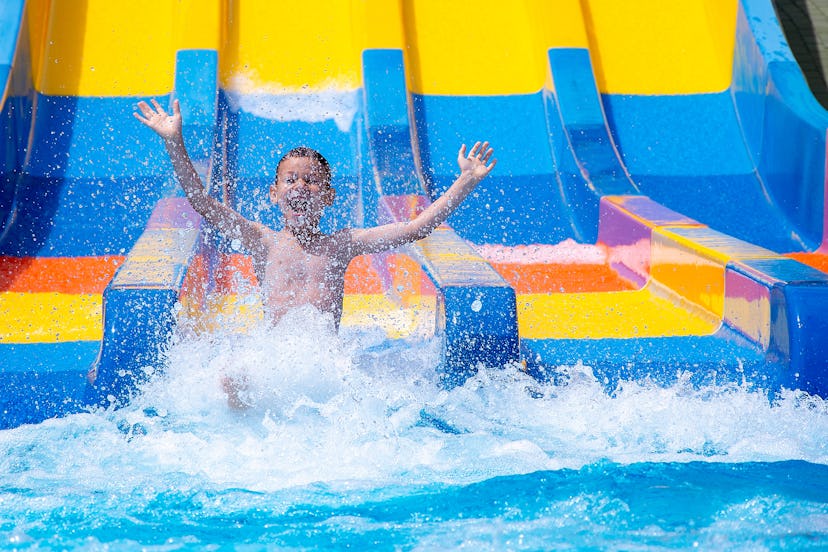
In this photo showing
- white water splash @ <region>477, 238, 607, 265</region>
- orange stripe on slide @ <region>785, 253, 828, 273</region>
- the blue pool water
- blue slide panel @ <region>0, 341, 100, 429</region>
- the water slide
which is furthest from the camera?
white water splash @ <region>477, 238, 607, 265</region>

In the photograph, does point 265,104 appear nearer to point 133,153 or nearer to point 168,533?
point 133,153

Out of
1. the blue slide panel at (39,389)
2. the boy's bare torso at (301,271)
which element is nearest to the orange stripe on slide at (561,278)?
the boy's bare torso at (301,271)

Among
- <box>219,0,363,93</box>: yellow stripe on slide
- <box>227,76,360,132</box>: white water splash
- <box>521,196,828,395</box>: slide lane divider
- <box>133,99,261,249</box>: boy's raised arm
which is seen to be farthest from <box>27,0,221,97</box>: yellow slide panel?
<box>521,196,828,395</box>: slide lane divider

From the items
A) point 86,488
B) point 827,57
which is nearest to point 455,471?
point 86,488

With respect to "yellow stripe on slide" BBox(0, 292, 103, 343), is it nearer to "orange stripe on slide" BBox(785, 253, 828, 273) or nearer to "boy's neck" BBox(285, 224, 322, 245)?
"boy's neck" BBox(285, 224, 322, 245)

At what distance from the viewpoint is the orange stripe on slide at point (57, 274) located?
4.28 metres

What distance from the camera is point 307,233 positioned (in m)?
3.74

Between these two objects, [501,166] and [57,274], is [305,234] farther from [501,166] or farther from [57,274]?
[501,166]

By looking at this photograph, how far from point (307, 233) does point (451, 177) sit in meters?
1.73

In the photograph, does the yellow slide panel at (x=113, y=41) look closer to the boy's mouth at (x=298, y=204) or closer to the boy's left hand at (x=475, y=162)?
the boy's mouth at (x=298, y=204)

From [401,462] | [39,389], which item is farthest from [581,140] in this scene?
[39,389]

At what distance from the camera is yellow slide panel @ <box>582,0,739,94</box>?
5.90 metres

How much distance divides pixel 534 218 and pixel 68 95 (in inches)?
102

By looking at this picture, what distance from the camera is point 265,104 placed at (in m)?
5.45
